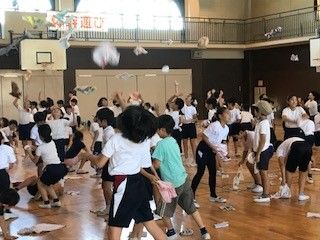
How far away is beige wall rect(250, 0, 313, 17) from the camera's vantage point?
21.2m

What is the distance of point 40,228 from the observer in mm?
5711

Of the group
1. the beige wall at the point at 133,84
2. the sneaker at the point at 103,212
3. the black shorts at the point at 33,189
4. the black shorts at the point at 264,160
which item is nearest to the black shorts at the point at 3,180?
the sneaker at the point at 103,212

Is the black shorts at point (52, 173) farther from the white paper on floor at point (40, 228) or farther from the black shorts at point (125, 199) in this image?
the black shorts at point (125, 199)

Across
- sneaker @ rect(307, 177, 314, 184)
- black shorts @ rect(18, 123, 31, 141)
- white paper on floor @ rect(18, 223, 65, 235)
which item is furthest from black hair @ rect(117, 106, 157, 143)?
black shorts @ rect(18, 123, 31, 141)

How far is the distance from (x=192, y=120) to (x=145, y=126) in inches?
264

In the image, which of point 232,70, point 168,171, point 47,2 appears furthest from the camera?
point 232,70

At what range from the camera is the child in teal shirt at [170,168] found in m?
4.80

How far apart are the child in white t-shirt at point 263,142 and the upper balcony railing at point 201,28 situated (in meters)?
12.7

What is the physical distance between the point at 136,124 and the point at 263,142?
3.20 m

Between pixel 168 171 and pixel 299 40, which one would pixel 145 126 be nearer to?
pixel 168 171

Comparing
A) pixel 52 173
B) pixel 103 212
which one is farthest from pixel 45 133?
pixel 103 212

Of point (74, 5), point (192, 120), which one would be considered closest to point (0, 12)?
point (74, 5)

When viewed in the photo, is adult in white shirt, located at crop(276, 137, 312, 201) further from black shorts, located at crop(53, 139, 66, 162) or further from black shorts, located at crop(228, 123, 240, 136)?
black shorts, located at crop(228, 123, 240, 136)

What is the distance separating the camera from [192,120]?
1041 cm
